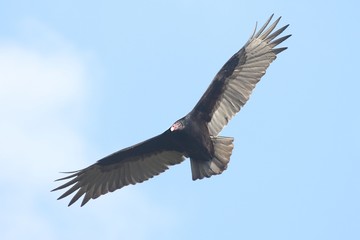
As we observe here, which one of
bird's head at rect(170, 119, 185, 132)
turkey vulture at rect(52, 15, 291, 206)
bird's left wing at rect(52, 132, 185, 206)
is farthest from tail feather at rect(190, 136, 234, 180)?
bird's left wing at rect(52, 132, 185, 206)

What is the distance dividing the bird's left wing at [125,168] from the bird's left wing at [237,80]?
0.88 m

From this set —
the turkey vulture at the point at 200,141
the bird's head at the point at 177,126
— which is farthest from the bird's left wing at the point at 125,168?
the bird's head at the point at 177,126

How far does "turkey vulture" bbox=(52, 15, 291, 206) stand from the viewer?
1508cm

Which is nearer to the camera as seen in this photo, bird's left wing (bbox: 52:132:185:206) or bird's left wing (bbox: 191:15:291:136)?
bird's left wing (bbox: 191:15:291:136)

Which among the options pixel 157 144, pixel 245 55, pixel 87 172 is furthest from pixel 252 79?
pixel 87 172

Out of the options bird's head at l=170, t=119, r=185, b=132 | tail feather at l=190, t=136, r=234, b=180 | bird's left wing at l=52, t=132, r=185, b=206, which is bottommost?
tail feather at l=190, t=136, r=234, b=180

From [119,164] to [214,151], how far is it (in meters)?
1.64

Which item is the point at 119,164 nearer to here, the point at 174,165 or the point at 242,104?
the point at 174,165

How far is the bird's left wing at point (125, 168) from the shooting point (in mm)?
15734

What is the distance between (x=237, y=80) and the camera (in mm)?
15320

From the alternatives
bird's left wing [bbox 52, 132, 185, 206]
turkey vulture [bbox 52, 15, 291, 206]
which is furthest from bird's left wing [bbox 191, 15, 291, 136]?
bird's left wing [bbox 52, 132, 185, 206]

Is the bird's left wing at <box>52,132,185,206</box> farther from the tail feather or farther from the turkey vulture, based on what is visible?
the tail feather

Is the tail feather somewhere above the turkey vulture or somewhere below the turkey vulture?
below

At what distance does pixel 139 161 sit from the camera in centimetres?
1587
